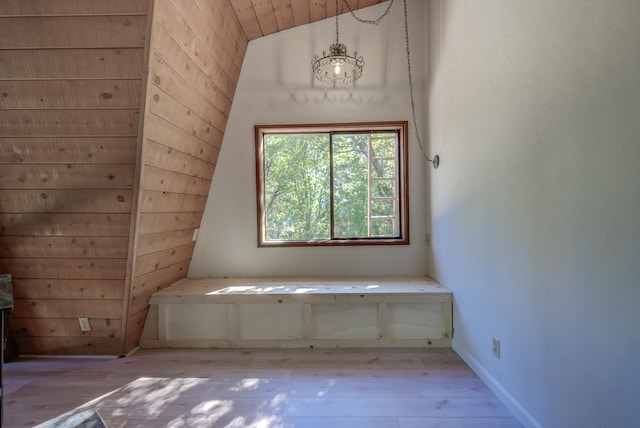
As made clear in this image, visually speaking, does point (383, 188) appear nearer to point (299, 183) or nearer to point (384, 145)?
point (384, 145)

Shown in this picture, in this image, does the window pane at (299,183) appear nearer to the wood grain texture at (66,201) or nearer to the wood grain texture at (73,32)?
the wood grain texture at (66,201)

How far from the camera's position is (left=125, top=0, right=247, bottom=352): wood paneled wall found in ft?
6.33

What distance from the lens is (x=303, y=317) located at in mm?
2641

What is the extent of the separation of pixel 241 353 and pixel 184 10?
8.23 ft

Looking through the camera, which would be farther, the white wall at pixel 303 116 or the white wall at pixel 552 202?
the white wall at pixel 303 116

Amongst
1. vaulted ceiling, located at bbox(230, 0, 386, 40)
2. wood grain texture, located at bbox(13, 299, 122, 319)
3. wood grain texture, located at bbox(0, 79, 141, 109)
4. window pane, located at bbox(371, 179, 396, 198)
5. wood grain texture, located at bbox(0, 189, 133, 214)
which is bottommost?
wood grain texture, located at bbox(13, 299, 122, 319)

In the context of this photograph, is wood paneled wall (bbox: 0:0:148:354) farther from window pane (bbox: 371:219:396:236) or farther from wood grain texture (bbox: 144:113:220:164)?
window pane (bbox: 371:219:396:236)

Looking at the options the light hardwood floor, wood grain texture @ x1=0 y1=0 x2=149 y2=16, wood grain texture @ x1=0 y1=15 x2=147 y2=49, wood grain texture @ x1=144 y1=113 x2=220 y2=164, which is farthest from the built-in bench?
wood grain texture @ x1=0 y1=0 x2=149 y2=16

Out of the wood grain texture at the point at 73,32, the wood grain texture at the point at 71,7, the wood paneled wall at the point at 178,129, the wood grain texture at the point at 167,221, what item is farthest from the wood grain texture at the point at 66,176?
the wood grain texture at the point at 71,7

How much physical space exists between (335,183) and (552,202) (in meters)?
2.09

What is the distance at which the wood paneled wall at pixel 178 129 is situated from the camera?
1929 mm

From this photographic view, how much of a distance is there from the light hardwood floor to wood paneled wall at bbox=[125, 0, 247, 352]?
517 millimetres

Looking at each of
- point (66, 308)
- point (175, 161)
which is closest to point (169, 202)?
point (175, 161)

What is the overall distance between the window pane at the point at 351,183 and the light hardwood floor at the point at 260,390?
4.05ft
